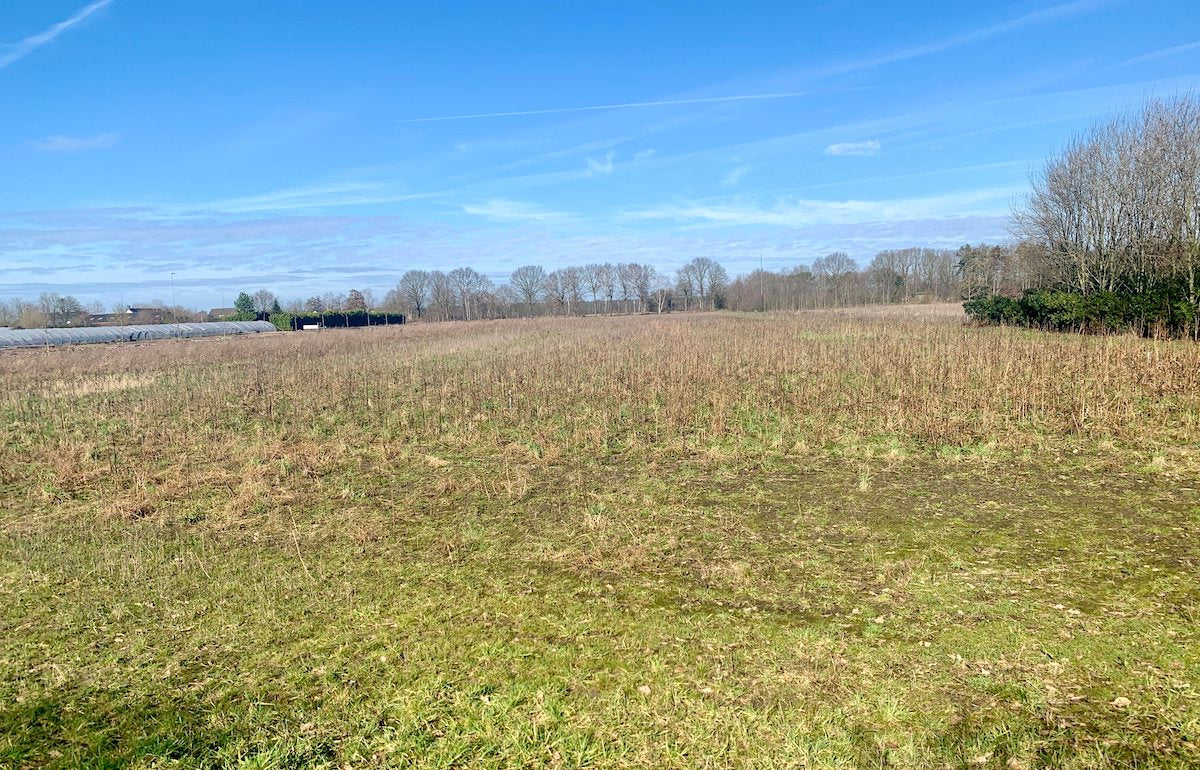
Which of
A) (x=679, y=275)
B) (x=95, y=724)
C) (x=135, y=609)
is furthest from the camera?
(x=679, y=275)

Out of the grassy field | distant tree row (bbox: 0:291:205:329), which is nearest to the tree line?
distant tree row (bbox: 0:291:205:329)

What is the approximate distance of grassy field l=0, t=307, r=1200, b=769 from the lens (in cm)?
286

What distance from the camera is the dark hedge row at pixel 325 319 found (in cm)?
4878

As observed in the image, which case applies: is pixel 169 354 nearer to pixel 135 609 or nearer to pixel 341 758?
pixel 135 609

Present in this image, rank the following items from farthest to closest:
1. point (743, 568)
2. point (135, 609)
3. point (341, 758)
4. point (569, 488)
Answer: point (569, 488) < point (743, 568) < point (135, 609) < point (341, 758)

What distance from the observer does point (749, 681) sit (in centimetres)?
319

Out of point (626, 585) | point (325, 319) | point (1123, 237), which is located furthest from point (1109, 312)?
point (325, 319)

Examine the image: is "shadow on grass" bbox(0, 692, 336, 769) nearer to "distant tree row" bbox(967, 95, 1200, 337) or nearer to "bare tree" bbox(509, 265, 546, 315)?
"distant tree row" bbox(967, 95, 1200, 337)

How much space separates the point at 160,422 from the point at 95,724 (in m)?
9.16

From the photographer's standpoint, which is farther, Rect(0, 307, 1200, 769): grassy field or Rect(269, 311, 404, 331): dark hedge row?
Rect(269, 311, 404, 331): dark hedge row

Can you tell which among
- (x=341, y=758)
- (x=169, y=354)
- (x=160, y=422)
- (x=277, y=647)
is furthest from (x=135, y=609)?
(x=169, y=354)

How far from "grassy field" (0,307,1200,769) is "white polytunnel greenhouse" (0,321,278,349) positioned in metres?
28.5

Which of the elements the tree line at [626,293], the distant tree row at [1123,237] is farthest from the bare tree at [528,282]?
the distant tree row at [1123,237]

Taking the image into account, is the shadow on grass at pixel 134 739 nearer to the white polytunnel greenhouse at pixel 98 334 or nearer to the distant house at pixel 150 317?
the white polytunnel greenhouse at pixel 98 334
